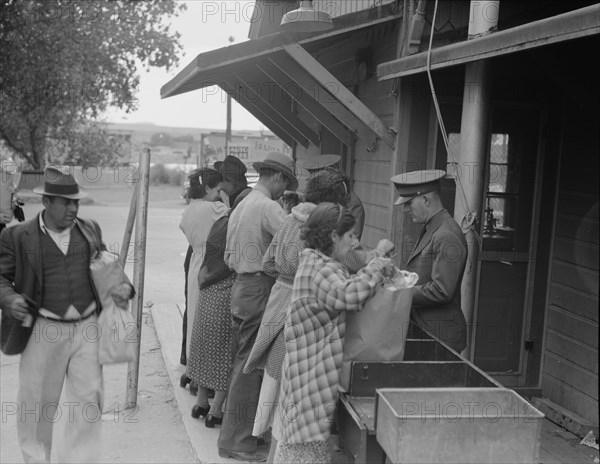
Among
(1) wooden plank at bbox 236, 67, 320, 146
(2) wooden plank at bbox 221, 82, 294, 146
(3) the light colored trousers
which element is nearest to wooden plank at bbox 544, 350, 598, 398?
(3) the light colored trousers

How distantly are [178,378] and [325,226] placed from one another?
3.68m

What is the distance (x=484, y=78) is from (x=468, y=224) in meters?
0.89

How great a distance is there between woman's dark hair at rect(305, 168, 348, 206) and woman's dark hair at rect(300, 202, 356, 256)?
81cm

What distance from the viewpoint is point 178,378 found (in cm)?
668

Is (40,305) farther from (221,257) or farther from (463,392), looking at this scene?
(463,392)

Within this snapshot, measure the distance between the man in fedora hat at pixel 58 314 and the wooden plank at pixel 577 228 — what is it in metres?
3.33

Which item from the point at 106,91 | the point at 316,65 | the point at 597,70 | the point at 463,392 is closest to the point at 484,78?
the point at 597,70

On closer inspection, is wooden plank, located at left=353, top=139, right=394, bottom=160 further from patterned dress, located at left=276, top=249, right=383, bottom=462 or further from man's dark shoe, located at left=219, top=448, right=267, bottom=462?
patterned dress, located at left=276, top=249, right=383, bottom=462

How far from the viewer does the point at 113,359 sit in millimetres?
4188

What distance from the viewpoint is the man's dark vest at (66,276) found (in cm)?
409

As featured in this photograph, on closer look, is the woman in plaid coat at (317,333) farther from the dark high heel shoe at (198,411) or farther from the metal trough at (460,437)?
the dark high heel shoe at (198,411)

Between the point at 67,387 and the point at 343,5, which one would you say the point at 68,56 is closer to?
the point at 343,5

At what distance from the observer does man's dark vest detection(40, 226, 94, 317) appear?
409 centimetres

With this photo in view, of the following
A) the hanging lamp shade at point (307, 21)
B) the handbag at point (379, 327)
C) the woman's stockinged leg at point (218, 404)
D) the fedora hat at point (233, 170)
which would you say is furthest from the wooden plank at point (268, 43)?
the handbag at point (379, 327)
